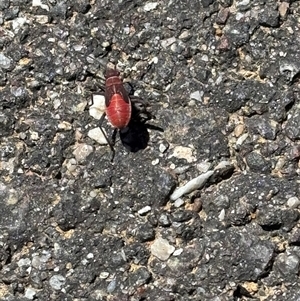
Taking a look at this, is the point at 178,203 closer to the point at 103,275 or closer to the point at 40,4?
the point at 103,275

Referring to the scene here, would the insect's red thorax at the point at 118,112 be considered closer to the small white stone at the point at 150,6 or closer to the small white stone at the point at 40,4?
the small white stone at the point at 150,6

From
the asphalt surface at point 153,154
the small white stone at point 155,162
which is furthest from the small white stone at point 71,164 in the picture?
the small white stone at point 155,162

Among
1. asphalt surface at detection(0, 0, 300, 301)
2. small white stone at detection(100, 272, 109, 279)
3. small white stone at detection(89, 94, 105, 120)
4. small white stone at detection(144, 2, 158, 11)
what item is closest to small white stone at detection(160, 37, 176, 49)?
asphalt surface at detection(0, 0, 300, 301)

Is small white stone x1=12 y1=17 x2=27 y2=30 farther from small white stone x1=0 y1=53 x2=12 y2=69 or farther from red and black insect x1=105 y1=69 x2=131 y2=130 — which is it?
red and black insect x1=105 y1=69 x2=131 y2=130

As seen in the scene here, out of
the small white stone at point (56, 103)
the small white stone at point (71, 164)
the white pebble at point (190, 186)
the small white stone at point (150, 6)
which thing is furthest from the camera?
the small white stone at point (150, 6)

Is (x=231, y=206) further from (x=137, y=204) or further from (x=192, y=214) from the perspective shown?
(x=137, y=204)

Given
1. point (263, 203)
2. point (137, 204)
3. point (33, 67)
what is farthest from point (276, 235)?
point (33, 67)
